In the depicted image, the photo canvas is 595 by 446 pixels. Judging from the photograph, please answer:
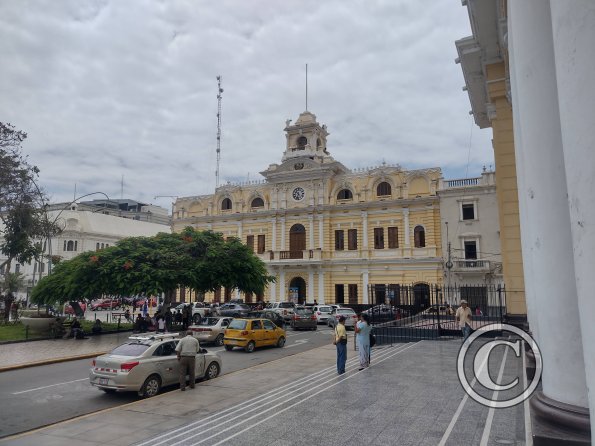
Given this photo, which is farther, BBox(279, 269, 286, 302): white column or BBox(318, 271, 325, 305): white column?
BBox(279, 269, 286, 302): white column

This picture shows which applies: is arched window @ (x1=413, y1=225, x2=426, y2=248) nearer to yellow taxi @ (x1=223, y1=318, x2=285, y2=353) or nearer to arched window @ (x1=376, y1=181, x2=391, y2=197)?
arched window @ (x1=376, y1=181, x2=391, y2=197)

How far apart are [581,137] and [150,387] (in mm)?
10568

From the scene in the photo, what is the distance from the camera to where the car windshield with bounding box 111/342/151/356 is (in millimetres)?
11125

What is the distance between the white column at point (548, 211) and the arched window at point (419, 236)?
3574cm

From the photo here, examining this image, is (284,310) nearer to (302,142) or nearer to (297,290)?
(297,290)

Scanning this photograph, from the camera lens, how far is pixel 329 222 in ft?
144

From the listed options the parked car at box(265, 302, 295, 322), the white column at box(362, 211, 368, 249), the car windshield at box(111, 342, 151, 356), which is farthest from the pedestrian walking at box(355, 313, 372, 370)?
the white column at box(362, 211, 368, 249)

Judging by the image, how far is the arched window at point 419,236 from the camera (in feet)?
131

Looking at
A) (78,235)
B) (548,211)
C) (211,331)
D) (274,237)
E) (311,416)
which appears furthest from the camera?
(78,235)

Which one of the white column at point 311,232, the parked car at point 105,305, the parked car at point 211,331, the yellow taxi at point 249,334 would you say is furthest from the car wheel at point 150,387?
the parked car at point 105,305

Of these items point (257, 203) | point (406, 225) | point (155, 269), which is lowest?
point (155, 269)

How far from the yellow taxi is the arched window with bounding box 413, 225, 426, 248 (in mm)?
23394

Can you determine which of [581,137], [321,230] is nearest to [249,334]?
[581,137]

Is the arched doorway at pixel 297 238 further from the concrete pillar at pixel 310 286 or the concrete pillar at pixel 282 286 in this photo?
the concrete pillar at pixel 310 286
